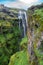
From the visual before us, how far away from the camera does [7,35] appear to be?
21.7 m

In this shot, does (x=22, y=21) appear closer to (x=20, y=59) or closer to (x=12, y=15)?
(x=12, y=15)

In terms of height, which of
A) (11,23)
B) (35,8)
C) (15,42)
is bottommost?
(15,42)

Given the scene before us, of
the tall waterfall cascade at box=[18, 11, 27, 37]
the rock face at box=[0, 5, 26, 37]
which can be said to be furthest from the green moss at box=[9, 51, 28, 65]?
the tall waterfall cascade at box=[18, 11, 27, 37]

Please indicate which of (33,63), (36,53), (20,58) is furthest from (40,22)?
(20,58)

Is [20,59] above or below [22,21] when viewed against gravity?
above

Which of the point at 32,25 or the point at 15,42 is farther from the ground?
the point at 32,25

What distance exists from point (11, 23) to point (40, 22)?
15.2m

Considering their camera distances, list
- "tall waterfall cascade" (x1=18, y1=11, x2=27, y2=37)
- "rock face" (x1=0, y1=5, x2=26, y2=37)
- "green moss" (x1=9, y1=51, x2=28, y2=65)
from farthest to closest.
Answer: "tall waterfall cascade" (x1=18, y1=11, x2=27, y2=37) < "rock face" (x1=0, y1=5, x2=26, y2=37) < "green moss" (x1=9, y1=51, x2=28, y2=65)

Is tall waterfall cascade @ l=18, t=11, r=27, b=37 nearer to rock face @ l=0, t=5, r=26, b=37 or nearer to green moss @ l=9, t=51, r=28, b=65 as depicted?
rock face @ l=0, t=5, r=26, b=37

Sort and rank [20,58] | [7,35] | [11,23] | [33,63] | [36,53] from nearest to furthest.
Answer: [36,53] < [33,63] < [20,58] < [7,35] < [11,23]

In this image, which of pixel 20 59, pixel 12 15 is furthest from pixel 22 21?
pixel 20 59

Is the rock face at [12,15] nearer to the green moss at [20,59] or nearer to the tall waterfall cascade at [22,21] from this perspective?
the tall waterfall cascade at [22,21]

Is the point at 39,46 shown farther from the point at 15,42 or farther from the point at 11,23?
the point at 11,23

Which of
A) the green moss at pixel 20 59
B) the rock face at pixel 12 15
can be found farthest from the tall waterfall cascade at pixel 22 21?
the green moss at pixel 20 59
